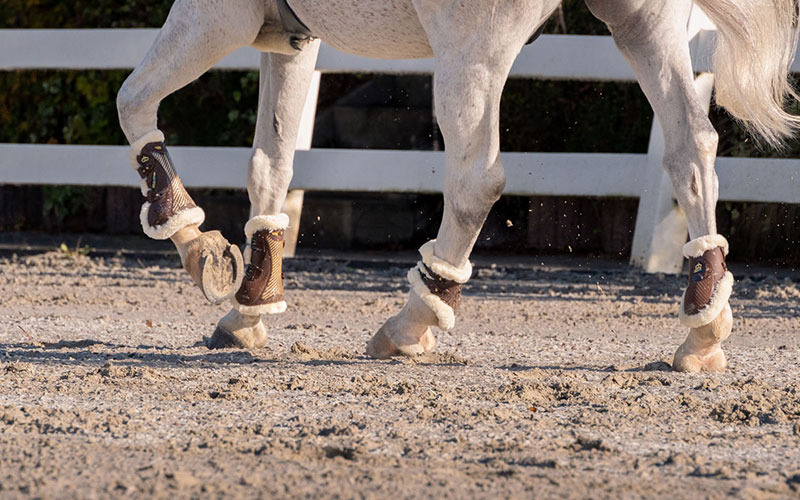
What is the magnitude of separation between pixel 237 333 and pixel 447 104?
3.79 feet

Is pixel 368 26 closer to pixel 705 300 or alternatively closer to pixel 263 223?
pixel 263 223

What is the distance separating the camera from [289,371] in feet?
9.90

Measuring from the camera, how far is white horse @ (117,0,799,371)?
2842 mm

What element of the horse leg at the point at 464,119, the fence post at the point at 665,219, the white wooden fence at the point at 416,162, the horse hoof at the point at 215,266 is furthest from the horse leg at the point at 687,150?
the fence post at the point at 665,219

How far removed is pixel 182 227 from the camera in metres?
3.26

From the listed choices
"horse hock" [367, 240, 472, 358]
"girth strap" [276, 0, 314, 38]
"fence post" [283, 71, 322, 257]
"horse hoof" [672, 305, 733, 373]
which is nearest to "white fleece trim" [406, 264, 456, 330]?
"horse hock" [367, 240, 472, 358]

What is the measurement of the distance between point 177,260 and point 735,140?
3423 mm

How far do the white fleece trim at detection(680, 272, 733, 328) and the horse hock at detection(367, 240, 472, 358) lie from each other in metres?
0.65

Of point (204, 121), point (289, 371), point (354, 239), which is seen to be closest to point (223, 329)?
point (289, 371)

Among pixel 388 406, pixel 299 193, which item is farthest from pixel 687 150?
pixel 299 193

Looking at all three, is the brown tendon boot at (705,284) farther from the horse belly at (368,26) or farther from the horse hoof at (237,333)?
the horse hoof at (237,333)

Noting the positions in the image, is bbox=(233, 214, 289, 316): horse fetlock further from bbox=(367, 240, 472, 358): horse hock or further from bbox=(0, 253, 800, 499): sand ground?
bbox=(367, 240, 472, 358): horse hock

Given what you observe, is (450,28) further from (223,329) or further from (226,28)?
(223,329)

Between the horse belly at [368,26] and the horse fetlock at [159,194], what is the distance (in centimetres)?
66
